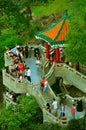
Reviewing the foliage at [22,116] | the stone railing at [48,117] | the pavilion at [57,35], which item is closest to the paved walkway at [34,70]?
the pavilion at [57,35]

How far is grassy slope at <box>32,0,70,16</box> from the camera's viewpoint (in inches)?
3258

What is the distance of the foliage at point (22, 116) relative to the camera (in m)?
51.2

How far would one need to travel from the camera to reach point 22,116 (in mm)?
51344

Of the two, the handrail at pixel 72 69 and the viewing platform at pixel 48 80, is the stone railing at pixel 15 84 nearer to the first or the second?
the viewing platform at pixel 48 80

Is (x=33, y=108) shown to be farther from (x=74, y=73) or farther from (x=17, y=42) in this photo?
(x=17, y=42)

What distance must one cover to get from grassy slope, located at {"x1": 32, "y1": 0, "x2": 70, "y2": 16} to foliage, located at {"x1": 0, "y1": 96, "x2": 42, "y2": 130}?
105 ft

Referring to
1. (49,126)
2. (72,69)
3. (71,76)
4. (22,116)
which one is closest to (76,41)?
(72,69)

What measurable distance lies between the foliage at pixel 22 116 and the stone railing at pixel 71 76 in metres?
4.47

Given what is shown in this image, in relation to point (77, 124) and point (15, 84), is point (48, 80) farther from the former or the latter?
point (77, 124)

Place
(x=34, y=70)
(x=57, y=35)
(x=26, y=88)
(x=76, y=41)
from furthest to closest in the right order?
(x=34, y=70) < (x=57, y=35) < (x=26, y=88) < (x=76, y=41)

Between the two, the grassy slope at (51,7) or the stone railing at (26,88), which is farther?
the grassy slope at (51,7)

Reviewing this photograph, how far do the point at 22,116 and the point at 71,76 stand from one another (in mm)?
6446

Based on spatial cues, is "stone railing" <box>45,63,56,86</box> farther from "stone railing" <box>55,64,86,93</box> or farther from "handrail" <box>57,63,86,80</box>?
"handrail" <box>57,63,86,80</box>

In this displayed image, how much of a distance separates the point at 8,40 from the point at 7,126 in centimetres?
1753
